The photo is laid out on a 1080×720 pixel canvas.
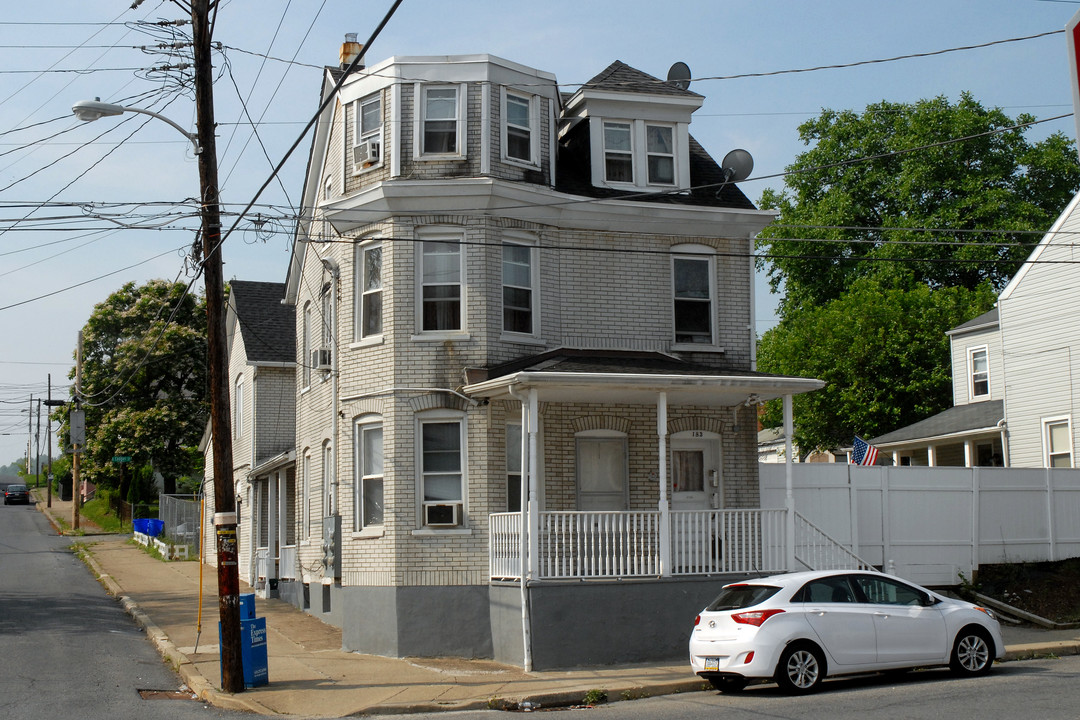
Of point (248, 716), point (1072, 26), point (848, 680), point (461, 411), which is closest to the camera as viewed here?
point (1072, 26)

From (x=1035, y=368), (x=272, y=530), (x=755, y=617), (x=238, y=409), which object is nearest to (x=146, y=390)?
(x=238, y=409)

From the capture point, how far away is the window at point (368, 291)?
18.5 m

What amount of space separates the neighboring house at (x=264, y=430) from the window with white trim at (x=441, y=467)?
800cm

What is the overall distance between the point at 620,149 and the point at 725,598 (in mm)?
9450

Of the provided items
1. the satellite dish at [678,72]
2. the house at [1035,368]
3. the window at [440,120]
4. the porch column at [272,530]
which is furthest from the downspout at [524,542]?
the house at [1035,368]

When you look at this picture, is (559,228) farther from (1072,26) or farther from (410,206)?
(1072,26)

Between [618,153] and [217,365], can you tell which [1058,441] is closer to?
[618,153]

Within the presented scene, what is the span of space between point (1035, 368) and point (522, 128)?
54.7 ft

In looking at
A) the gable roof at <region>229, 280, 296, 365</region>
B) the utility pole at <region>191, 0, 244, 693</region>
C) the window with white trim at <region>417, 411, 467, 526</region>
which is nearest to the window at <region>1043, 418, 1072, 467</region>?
the window with white trim at <region>417, 411, 467, 526</region>

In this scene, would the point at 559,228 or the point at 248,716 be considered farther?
the point at 559,228

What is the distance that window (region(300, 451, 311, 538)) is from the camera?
2269 centimetres

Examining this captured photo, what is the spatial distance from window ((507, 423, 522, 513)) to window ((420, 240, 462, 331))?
1.94 m

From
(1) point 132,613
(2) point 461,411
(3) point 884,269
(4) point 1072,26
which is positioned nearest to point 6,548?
(1) point 132,613

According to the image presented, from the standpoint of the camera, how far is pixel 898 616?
1348 centimetres
